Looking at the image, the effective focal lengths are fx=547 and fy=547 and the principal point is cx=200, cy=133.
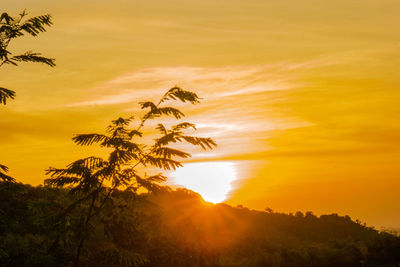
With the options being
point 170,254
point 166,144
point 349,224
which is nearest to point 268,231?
point 349,224

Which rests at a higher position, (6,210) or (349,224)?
(349,224)

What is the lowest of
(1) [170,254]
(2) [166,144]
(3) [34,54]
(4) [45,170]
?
(1) [170,254]

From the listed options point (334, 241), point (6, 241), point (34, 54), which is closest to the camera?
point (34, 54)

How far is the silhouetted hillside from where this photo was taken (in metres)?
13.9

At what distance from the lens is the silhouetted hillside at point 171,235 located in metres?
13.9

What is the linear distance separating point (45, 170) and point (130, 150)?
2.11 metres

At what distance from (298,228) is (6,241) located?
132ft

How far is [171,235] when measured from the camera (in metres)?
28.9

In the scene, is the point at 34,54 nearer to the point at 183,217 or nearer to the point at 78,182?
the point at 78,182

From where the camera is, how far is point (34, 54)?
1277 centimetres

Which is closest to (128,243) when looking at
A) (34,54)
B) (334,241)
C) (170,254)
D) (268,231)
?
(170,254)

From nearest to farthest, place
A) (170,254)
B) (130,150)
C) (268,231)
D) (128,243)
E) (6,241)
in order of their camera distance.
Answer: (130,150) → (6,241) → (128,243) → (170,254) → (268,231)

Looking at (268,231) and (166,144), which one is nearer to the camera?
(166,144)

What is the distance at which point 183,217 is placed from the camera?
46125 mm
